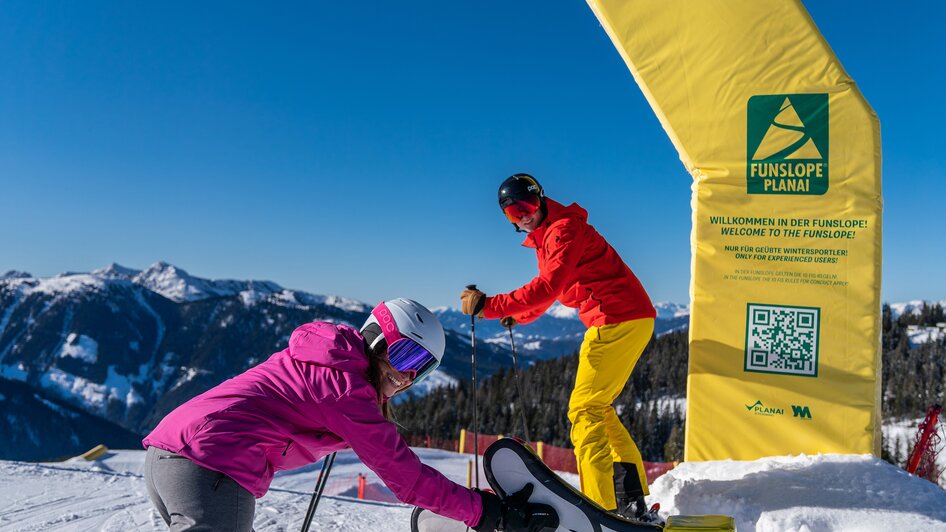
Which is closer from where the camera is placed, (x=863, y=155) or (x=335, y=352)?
(x=335, y=352)

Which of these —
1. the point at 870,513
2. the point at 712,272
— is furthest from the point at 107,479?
the point at 870,513

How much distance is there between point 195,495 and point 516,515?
1.36m

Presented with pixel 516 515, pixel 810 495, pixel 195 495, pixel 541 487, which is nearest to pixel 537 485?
pixel 541 487

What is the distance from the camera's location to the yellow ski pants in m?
4.37

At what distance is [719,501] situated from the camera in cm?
461

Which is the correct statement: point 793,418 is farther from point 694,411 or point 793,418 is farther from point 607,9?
point 607,9

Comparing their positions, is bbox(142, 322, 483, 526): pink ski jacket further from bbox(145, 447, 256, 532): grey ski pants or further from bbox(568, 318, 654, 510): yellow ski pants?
bbox(568, 318, 654, 510): yellow ski pants

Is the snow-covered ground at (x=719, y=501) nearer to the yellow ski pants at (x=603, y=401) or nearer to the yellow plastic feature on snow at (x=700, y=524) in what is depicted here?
the yellow ski pants at (x=603, y=401)

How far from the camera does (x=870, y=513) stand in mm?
4289

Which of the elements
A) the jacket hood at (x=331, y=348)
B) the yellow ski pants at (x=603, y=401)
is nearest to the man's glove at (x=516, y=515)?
the jacket hood at (x=331, y=348)

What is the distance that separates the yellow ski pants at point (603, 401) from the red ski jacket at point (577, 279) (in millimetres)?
114

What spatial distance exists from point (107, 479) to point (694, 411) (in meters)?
6.67

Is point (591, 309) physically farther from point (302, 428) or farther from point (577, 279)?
point (302, 428)

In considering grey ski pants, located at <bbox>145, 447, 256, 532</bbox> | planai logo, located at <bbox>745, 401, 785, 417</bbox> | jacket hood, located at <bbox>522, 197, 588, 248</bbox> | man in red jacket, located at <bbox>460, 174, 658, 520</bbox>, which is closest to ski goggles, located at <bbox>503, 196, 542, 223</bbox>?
man in red jacket, located at <bbox>460, 174, 658, 520</bbox>
